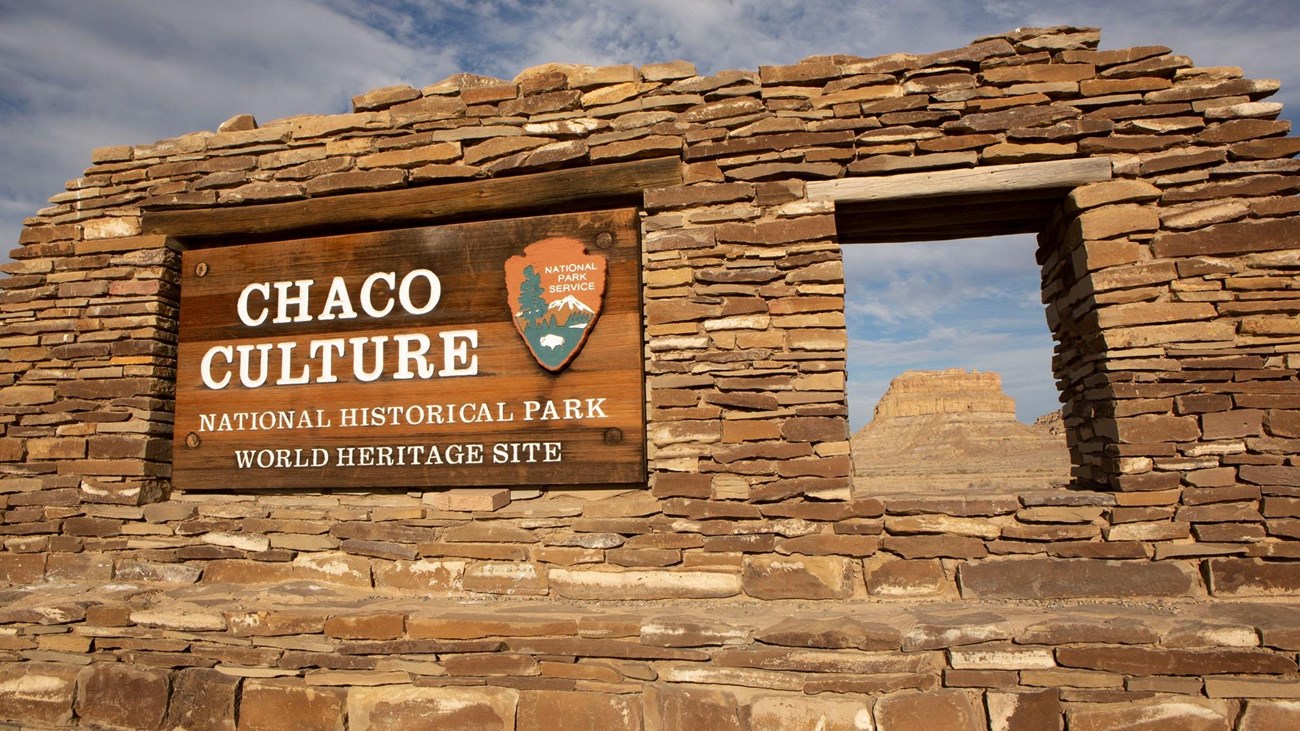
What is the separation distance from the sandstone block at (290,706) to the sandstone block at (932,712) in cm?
247

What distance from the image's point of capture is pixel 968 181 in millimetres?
3936

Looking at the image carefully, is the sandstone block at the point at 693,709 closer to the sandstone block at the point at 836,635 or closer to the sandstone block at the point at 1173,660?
the sandstone block at the point at 836,635

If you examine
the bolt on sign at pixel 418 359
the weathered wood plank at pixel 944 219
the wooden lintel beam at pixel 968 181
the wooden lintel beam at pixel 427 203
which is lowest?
the bolt on sign at pixel 418 359

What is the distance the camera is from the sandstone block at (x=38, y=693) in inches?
158

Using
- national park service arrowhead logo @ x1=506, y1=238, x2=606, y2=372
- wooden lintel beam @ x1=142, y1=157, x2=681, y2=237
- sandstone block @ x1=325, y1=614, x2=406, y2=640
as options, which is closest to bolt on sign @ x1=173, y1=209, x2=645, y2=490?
national park service arrowhead logo @ x1=506, y1=238, x2=606, y2=372

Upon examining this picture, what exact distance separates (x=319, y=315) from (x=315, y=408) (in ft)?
Result: 1.91

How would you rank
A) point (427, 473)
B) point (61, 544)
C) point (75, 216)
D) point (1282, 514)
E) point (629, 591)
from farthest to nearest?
point (75, 216) → point (61, 544) → point (427, 473) → point (629, 591) → point (1282, 514)

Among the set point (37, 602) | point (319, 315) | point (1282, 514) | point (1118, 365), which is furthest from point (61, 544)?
point (1282, 514)

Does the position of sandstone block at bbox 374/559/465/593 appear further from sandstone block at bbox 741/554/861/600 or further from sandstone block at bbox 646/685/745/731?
sandstone block at bbox 741/554/861/600

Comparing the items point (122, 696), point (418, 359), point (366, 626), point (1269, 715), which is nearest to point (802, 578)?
point (1269, 715)

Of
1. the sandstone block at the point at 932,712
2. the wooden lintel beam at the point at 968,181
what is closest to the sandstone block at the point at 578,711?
the sandstone block at the point at 932,712

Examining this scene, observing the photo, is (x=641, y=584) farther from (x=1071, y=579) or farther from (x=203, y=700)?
(x=203, y=700)

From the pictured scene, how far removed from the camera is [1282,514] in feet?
11.6

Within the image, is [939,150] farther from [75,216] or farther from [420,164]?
[75,216]
